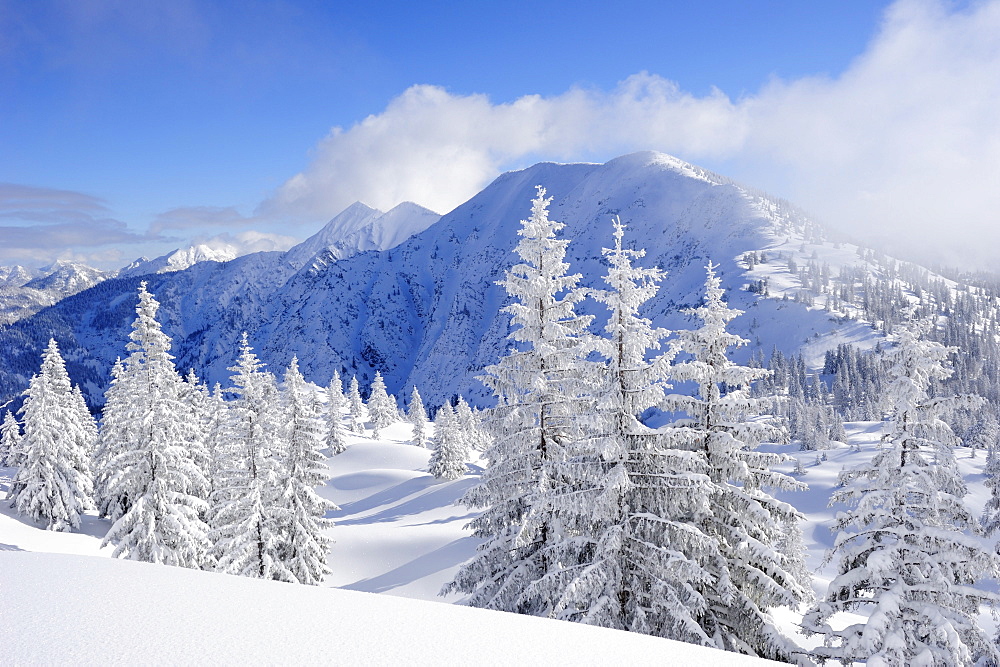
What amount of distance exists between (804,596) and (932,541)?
275 cm

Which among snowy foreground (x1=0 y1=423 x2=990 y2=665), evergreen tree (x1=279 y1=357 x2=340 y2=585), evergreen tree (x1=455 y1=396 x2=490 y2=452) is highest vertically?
snowy foreground (x1=0 y1=423 x2=990 y2=665)

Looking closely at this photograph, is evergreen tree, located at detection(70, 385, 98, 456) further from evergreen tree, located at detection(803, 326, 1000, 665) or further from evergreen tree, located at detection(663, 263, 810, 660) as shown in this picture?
evergreen tree, located at detection(803, 326, 1000, 665)

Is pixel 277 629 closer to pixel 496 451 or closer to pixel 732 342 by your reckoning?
pixel 496 451

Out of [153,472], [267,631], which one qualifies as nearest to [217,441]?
[153,472]

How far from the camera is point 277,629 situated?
19.0 ft

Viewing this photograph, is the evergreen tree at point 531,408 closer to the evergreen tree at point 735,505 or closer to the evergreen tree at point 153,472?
the evergreen tree at point 735,505

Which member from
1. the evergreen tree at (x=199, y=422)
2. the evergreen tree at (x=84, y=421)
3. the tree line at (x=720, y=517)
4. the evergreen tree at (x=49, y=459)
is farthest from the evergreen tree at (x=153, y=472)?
the evergreen tree at (x=84, y=421)

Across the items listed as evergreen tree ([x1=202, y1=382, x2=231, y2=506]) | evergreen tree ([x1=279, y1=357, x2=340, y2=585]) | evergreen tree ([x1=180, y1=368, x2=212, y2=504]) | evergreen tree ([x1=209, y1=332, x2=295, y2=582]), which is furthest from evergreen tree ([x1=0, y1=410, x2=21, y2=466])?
evergreen tree ([x1=279, y1=357, x2=340, y2=585])

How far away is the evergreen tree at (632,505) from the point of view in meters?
11.5

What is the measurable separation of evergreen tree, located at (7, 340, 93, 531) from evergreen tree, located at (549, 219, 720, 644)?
129 ft

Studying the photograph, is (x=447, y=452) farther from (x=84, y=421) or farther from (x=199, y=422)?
(x=84, y=421)

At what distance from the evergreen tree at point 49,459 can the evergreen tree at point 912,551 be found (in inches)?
1742

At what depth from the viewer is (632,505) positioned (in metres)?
12.5

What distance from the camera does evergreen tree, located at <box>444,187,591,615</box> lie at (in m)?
14.2
